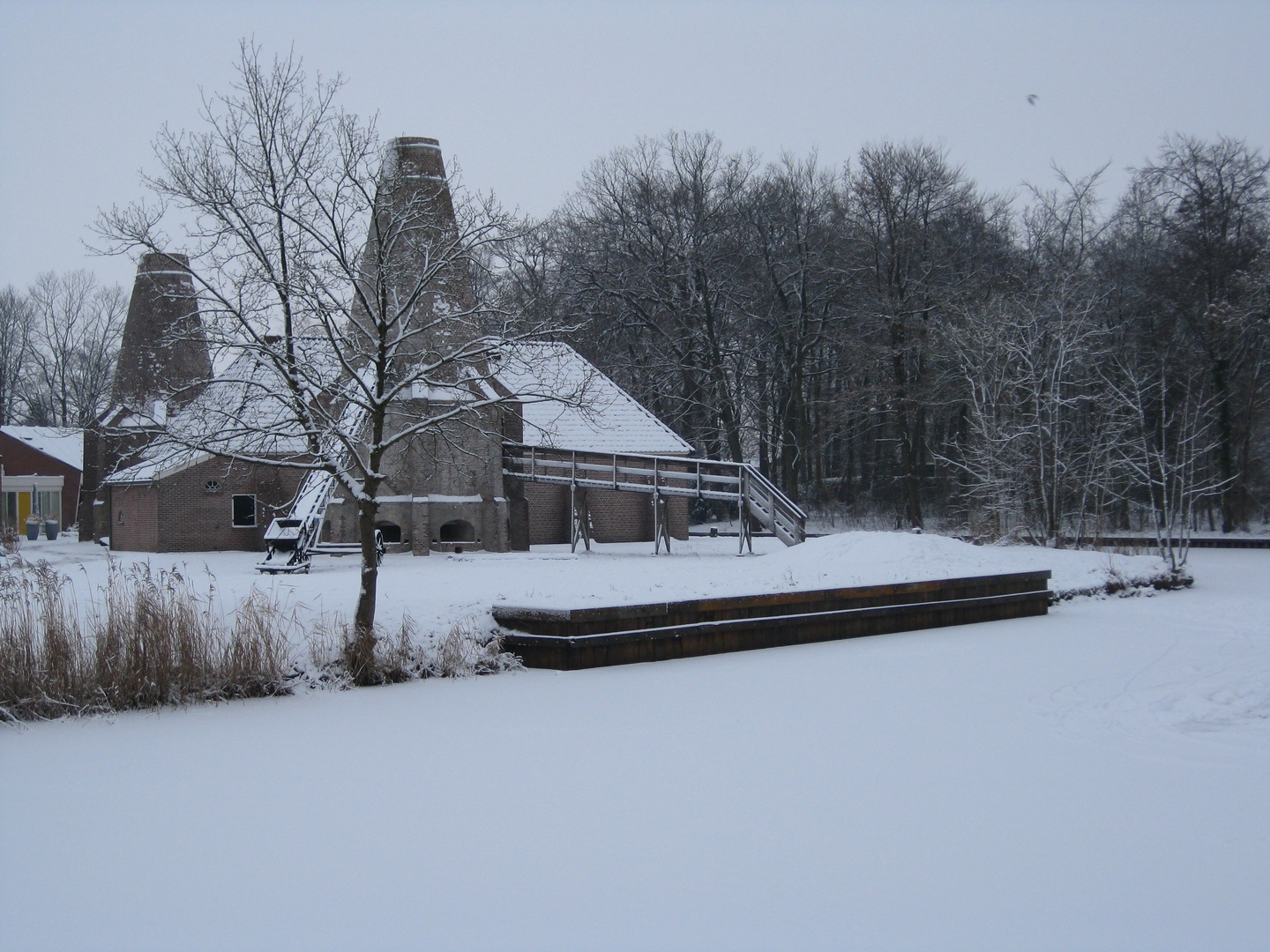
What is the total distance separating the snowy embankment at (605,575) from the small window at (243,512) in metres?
2.90

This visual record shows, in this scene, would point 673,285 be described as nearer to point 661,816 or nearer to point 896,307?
point 896,307

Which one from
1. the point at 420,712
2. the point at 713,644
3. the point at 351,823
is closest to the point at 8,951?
the point at 351,823

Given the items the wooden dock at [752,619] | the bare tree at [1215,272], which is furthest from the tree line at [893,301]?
the wooden dock at [752,619]

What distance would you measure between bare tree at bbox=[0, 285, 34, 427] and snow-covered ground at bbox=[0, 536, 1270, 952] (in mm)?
54882

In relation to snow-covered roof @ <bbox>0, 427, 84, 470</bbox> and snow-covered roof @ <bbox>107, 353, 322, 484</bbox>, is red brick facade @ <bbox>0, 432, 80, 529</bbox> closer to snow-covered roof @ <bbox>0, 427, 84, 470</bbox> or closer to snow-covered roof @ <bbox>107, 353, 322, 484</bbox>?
snow-covered roof @ <bbox>0, 427, 84, 470</bbox>

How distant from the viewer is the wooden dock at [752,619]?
1161 cm

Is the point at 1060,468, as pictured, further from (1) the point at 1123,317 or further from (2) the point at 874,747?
(2) the point at 874,747

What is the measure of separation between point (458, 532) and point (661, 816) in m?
20.0

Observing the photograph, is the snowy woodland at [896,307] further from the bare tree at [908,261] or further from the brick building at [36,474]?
the brick building at [36,474]

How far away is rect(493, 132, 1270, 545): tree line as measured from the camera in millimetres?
35125

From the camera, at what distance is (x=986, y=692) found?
1023 cm

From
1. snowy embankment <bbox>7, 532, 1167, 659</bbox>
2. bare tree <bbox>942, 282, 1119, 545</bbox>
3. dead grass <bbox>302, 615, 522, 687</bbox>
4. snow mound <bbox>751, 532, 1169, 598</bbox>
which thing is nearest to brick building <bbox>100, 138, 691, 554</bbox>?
snowy embankment <bbox>7, 532, 1167, 659</bbox>

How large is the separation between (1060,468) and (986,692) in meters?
16.3

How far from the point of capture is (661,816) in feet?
21.1
